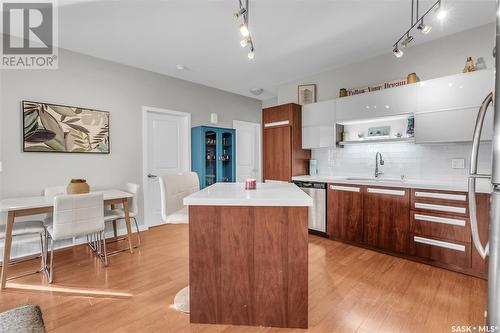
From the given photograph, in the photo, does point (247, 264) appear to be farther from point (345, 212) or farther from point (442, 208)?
point (442, 208)

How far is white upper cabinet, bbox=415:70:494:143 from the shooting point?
240cm

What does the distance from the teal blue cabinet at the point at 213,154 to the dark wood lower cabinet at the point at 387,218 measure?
268cm

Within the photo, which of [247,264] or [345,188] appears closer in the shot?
[247,264]

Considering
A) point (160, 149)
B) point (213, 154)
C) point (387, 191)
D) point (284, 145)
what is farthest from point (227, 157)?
point (387, 191)

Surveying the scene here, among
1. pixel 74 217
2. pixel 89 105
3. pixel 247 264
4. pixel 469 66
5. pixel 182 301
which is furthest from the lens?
→ pixel 89 105

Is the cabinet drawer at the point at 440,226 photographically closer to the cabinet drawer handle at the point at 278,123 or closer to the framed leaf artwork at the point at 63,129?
the cabinet drawer handle at the point at 278,123

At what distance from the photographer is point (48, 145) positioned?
119 inches

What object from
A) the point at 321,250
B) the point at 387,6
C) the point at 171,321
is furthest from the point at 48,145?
the point at 387,6

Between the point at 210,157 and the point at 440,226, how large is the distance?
11.9 ft

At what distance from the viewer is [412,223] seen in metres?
2.66

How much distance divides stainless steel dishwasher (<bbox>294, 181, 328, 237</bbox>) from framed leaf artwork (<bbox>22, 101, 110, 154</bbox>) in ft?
10.2

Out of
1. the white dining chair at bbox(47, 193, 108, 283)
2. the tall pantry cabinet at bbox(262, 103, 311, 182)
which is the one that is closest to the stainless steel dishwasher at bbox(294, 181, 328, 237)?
the tall pantry cabinet at bbox(262, 103, 311, 182)

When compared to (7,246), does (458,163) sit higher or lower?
higher

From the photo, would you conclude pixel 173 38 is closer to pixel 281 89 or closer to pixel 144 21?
pixel 144 21
